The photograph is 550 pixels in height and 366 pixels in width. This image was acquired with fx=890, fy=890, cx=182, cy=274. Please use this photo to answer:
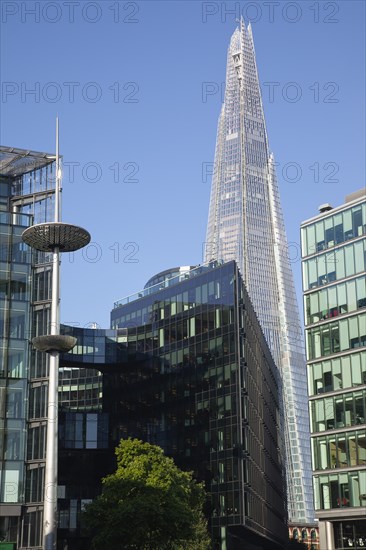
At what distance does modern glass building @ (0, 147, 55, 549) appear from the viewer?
78500 millimetres

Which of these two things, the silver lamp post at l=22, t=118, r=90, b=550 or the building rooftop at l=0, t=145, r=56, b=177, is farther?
the building rooftop at l=0, t=145, r=56, b=177

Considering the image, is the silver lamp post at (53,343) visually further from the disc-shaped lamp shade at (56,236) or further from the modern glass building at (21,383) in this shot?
the modern glass building at (21,383)

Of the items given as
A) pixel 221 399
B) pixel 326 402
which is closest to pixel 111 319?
pixel 221 399

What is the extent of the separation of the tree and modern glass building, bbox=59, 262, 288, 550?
29.1m

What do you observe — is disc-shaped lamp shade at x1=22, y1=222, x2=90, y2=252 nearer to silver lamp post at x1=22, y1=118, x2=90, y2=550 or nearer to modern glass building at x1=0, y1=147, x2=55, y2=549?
silver lamp post at x1=22, y1=118, x2=90, y2=550

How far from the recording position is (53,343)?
156ft

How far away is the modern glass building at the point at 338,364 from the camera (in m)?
76.0

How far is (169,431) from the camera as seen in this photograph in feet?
389

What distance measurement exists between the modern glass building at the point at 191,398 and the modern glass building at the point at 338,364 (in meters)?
27.1

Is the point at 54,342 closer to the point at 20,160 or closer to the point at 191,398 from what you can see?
the point at 20,160

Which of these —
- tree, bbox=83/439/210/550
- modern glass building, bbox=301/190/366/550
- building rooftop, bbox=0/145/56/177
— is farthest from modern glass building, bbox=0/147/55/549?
modern glass building, bbox=301/190/366/550

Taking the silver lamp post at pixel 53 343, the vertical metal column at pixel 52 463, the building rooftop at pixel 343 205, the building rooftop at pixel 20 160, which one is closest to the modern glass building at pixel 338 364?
the building rooftop at pixel 343 205

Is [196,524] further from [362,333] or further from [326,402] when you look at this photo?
[362,333]

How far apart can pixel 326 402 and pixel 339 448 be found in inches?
172
